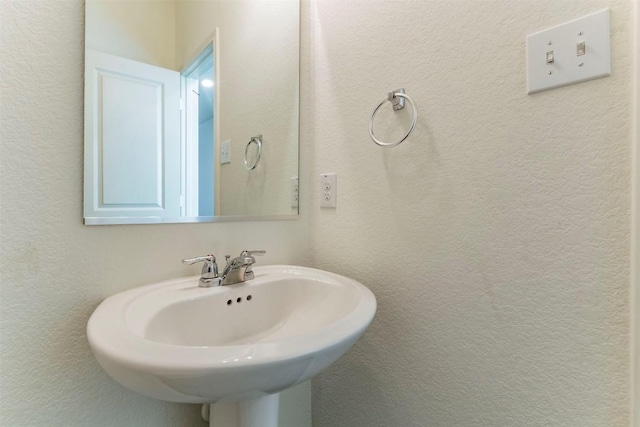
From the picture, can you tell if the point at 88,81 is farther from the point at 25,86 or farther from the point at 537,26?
the point at 537,26

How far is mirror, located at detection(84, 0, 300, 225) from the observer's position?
648 mm

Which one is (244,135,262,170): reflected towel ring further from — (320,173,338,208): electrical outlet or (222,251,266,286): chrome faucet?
(222,251,266,286): chrome faucet

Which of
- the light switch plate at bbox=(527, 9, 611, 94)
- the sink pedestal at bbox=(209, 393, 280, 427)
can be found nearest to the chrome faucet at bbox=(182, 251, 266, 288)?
the sink pedestal at bbox=(209, 393, 280, 427)

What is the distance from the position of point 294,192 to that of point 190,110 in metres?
0.42

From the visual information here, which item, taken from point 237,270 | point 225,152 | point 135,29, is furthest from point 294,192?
point 135,29

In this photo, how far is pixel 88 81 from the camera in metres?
0.62

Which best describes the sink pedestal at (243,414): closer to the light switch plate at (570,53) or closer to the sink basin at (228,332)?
the sink basin at (228,332)

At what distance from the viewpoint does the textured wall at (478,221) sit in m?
0.50

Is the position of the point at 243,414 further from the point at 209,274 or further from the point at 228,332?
the point at 209,274

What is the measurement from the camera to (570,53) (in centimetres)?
52

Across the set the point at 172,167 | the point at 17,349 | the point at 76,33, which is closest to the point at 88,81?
the point at 76,33

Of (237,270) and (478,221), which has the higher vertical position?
(478,221)

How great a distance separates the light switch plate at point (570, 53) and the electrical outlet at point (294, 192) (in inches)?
27.8

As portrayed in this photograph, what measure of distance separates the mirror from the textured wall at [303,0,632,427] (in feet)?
0.70
